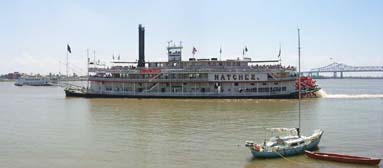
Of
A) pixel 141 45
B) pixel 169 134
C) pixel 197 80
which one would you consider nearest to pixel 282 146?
pixel 169 134

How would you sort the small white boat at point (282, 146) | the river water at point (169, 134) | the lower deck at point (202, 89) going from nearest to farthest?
Answer: the small white boat at point (282, 146), the river water at point (169, 134), the lower deck at point (202, 89)

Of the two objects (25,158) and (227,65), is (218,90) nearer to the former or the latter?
(227,65)

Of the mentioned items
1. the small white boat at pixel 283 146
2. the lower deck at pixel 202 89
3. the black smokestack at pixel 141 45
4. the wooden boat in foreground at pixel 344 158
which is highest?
the black smokestack at pixel 141 45

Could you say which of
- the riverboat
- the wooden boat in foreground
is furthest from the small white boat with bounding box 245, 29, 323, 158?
the riverboat

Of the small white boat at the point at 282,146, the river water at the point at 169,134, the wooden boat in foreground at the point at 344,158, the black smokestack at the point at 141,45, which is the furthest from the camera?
the black smokestack at the point at 141,45

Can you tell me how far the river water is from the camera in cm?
2641

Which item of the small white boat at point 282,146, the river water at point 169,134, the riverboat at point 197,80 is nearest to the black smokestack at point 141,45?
the riverboat at point 197,80

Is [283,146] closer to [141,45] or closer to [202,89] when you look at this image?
[202,89]

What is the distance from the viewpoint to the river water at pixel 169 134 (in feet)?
86.6

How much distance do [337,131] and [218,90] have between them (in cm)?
3661

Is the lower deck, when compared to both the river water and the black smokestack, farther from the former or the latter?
the river water

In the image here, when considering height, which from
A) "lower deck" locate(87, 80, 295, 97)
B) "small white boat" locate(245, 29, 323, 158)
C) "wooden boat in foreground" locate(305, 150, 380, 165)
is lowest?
"wooden boat in foreground" locate(305, 150, 380, 165)

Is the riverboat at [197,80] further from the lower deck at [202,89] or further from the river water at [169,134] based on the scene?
the river water at [169,134]

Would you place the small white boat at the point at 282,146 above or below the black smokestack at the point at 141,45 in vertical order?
below
